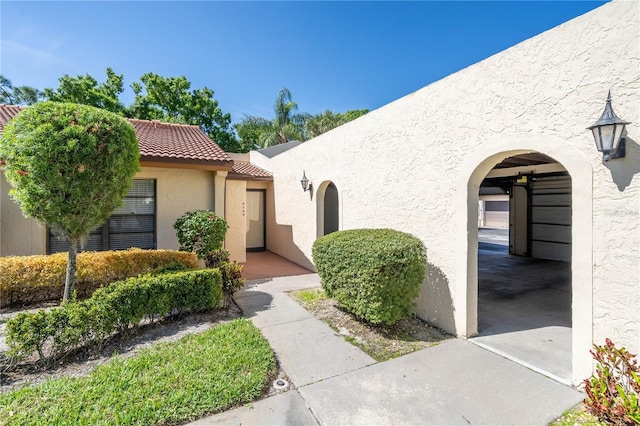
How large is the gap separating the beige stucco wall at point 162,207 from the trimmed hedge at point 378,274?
5.67m

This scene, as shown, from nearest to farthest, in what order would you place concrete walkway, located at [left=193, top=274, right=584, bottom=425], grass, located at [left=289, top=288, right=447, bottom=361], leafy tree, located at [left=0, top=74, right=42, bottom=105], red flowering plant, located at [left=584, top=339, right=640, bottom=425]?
red flowering plant, located at [left=584, top=339, right=640, bottom=425] → concrete walkway, located at [left=193, top=274, right=584, bottom=425] → grass, located at [left=289, top=288, right=447, bottom=361] → leafy tree, located at [left=0, top=74, right=42, bottom=105]

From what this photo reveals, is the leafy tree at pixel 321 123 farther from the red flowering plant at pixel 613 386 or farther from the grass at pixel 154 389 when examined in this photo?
the red flowering plant at pixel 613 386

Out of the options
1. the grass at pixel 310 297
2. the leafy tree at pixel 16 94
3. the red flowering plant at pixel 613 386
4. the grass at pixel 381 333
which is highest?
the leafy tree at pixel 16 94

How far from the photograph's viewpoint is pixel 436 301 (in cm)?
562

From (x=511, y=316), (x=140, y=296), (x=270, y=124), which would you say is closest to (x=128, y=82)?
(x=270, y=124)

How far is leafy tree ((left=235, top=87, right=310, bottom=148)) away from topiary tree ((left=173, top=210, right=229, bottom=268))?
2107 centimetres

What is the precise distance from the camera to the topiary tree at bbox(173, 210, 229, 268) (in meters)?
7.62

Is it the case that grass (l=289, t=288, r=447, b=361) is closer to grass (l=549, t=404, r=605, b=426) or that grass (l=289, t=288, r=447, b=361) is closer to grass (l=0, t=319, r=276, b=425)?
grass (l=0, t=319, r=276, b=425)

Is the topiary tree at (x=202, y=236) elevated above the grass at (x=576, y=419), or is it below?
above

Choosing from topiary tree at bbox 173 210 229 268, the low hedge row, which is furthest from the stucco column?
the low hedge row

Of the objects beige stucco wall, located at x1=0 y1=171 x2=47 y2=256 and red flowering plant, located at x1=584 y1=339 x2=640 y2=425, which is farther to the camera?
beige stucco wall, located at x1=0 y1=171 x2=47 y2=256

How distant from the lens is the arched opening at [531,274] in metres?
4.72

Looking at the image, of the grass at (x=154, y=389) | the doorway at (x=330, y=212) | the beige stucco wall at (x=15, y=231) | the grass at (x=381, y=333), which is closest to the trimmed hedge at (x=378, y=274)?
the grass at (x=381, y=333)

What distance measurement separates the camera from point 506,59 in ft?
14.4
